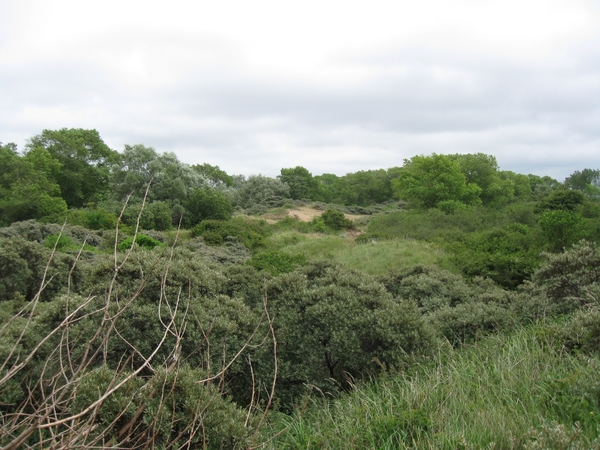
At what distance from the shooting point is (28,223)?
67.6 ft

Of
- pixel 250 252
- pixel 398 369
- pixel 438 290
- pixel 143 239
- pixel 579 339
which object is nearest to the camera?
pixel 579 339

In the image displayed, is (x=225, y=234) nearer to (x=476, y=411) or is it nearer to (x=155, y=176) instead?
(x=155, y=176)

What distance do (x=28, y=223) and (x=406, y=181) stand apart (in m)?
29.5

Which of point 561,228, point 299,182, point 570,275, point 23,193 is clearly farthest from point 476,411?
point 299,182

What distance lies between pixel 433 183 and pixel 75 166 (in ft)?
120

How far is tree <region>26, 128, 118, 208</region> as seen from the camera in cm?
4775

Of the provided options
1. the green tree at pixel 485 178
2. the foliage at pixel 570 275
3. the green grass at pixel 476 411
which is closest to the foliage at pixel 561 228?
the foliage at pixel 570 275

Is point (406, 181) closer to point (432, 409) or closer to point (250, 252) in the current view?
point (250, 252)

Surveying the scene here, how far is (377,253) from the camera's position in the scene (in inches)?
742

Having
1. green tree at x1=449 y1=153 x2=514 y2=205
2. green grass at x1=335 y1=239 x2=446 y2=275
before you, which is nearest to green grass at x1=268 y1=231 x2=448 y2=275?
green grass at x1=335 y1=239 x2=446 y2=275

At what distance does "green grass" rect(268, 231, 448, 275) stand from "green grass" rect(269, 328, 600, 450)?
9262 mm

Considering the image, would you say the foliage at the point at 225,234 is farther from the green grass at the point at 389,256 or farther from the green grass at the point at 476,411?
the green grass at the point at 476,411

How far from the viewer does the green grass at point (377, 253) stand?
16.4 meters

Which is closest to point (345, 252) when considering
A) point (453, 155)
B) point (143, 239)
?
point (143, 239)
